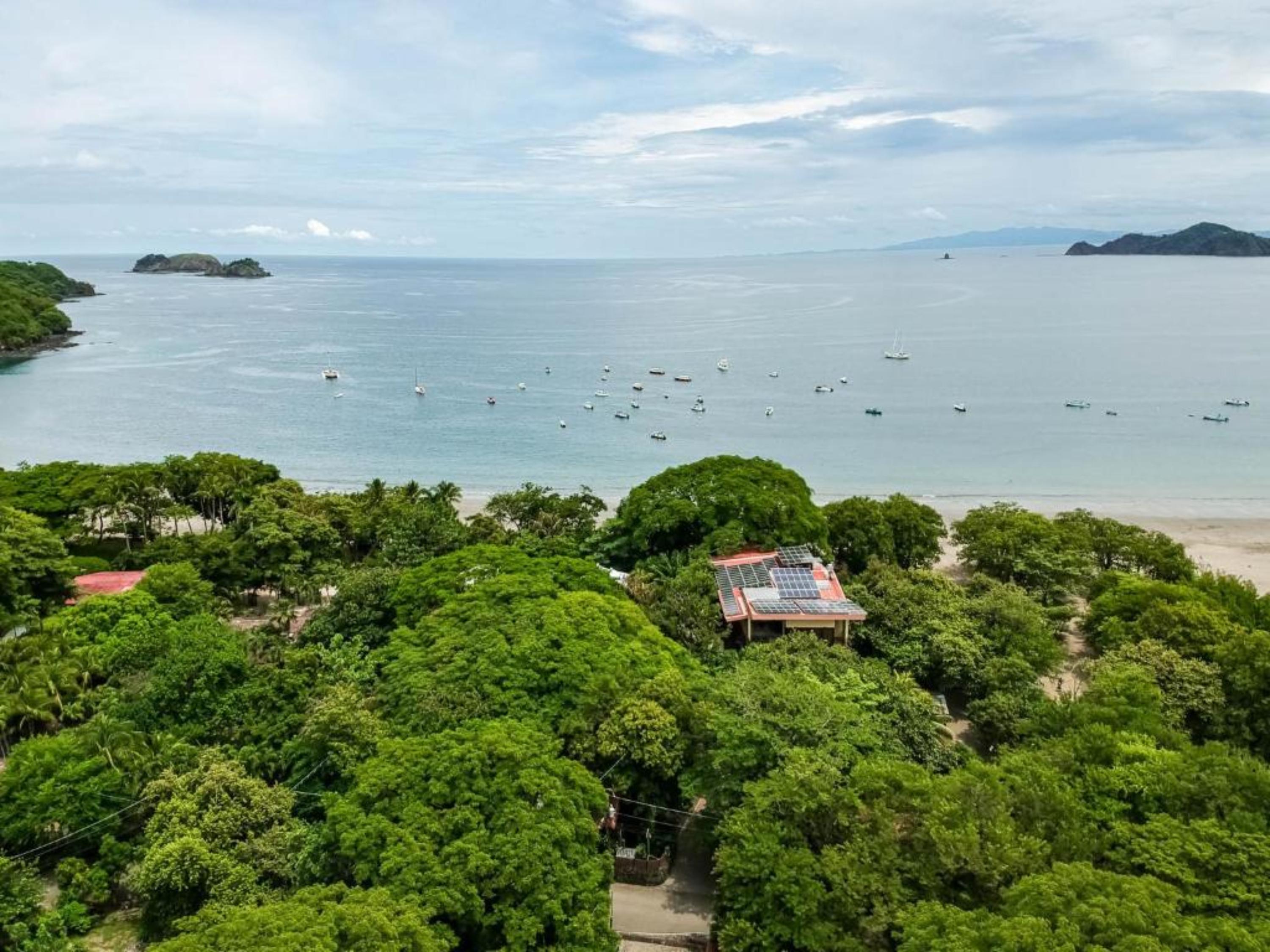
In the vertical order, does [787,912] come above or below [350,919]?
below

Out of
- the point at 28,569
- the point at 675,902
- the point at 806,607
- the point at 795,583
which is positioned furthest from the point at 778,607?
the point at 28,569

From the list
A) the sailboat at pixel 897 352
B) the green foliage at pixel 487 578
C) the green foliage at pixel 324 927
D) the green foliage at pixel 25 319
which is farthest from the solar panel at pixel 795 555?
the green foliage at pixel 25 319

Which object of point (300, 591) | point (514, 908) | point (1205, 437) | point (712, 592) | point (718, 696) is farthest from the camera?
point (1205, 437)

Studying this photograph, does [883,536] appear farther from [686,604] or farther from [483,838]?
[483,838]

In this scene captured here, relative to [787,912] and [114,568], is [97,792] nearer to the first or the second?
[787,912]

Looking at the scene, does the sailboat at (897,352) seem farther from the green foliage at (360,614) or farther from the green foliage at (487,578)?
the green foliage at (360,614)

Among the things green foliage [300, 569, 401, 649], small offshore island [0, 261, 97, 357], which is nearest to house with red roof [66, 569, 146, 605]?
green foliage [300, 569, 401, 649]

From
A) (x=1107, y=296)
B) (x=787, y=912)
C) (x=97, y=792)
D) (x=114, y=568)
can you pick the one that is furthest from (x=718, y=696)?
(x=1107, y=296)

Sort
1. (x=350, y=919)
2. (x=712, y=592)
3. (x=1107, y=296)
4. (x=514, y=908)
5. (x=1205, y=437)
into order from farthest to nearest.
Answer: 1. (x=1107, y=296)
2. (x=1205, y=437)
3. (x=712, y=592)
4. (x=514, y=908)
5. (x=350, y=919)
